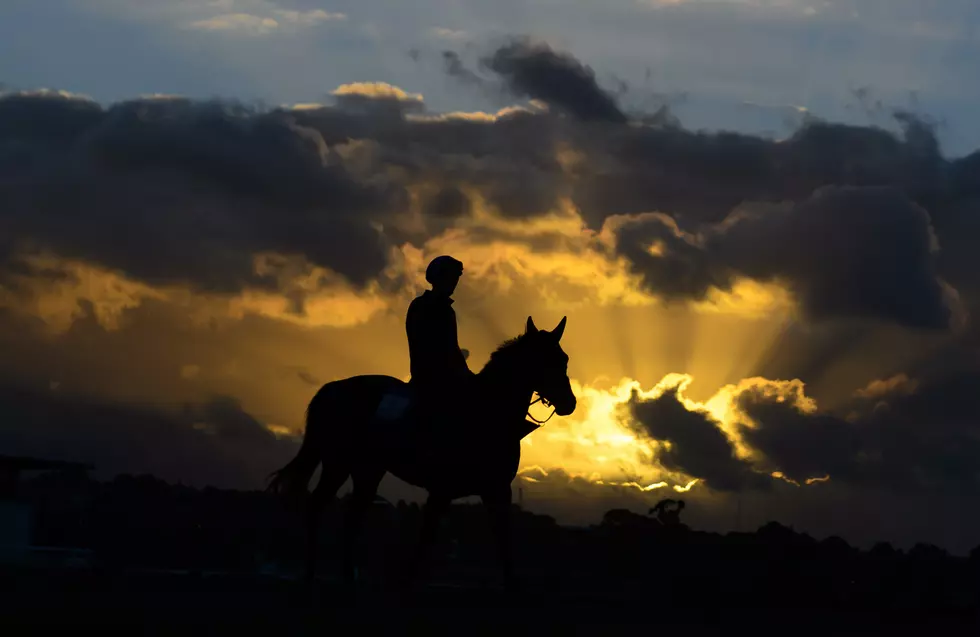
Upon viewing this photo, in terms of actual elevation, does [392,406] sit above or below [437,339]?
below

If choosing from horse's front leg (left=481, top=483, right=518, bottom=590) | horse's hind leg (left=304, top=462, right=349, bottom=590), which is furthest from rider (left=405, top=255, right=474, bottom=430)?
horse's hind leg (left=304, top=462, right=349, bottom=590)

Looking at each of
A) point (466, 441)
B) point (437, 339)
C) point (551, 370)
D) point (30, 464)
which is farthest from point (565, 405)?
point (30, 464)

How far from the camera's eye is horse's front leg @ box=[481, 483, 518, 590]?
15.5 metres

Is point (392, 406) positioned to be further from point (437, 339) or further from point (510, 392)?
point (510, 392)

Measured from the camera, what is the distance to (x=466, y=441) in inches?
675

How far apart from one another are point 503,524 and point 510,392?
1.85 meters

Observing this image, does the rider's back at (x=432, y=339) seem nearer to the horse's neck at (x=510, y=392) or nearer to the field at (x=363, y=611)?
the horse's neck at (x=510, y=392)

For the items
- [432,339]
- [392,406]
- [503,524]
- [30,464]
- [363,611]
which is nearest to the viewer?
[363,611]

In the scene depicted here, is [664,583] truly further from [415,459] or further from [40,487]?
[40,487]

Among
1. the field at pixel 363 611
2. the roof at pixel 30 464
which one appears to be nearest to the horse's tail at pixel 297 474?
the field at pixel 363 611

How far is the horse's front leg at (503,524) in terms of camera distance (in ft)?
50.9

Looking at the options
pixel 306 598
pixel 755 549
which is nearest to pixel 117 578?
pixel 306 598

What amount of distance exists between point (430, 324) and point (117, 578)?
5.05 meters

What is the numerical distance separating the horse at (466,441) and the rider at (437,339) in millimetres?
253
